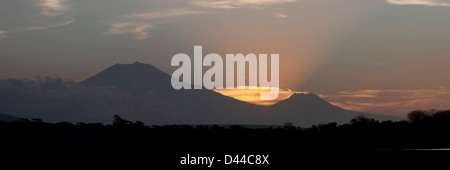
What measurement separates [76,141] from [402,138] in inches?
1881
